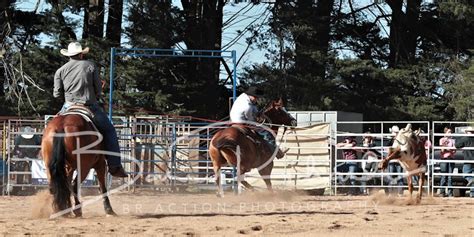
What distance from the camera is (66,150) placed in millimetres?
9836

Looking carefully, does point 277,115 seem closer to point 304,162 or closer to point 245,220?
point 304,162

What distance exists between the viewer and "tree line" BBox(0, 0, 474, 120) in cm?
2911

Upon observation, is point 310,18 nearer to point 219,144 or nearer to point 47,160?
point 219,144

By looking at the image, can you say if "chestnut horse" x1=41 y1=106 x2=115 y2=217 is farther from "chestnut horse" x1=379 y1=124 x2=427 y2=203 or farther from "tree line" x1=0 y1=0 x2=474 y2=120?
"tree line" x1=0 y1=0 x2=474 y2=120

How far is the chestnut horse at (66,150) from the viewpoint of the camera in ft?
31.8

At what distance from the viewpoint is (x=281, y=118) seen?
16141 millimetres

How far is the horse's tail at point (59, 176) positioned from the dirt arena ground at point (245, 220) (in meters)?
0.23

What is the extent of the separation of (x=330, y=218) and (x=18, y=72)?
69.4 ft

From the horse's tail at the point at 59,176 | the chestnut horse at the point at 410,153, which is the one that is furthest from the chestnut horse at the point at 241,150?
the horse's tail at the point at 59,176

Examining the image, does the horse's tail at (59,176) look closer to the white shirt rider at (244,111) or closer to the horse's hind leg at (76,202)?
the horse's hind leg at (76,202)

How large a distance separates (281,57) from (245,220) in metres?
22.6

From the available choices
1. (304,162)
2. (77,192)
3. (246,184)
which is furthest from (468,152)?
(77,192)

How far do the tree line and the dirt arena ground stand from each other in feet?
50.7

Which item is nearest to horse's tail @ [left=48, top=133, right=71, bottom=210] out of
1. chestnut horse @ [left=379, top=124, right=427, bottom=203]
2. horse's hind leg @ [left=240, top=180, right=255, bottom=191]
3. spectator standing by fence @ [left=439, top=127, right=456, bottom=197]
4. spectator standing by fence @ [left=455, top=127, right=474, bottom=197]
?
horse's hind leg @ [left=240, top=180, right=255, bottom=191]
